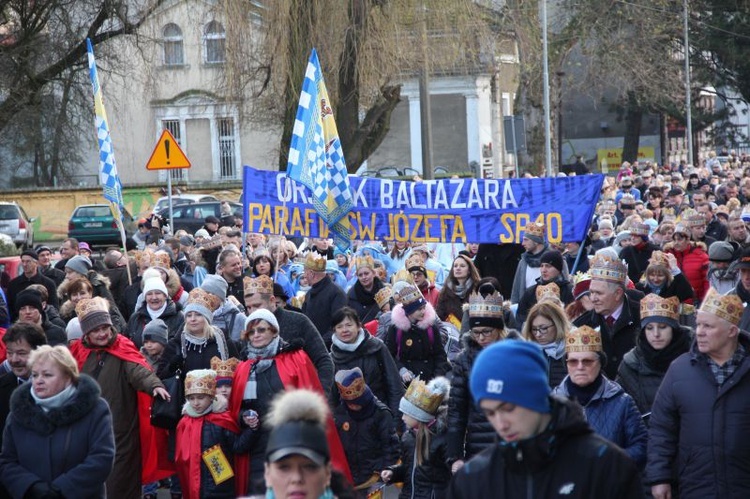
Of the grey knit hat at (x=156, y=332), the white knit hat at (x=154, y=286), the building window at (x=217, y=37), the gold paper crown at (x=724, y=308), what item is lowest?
the grey knit hat at (x=156, y=332)

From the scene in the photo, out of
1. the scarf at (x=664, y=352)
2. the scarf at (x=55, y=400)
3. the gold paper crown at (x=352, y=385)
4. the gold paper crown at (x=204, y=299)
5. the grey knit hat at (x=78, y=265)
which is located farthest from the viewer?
the grey knit hat at (x=78, y=265)

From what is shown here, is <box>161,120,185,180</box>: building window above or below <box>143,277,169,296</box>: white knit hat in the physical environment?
above

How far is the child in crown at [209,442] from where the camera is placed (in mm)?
8070

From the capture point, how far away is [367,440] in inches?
321

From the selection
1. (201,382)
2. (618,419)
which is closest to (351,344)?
(201,382)

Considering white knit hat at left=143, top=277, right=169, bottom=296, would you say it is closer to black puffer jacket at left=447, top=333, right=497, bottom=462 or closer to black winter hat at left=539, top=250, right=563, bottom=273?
black winter hat at left=539, top=250, right=563, bottom=273

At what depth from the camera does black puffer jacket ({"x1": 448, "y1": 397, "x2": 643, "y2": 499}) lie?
155 inches

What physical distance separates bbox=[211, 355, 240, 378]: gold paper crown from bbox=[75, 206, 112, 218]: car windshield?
28.3 meters

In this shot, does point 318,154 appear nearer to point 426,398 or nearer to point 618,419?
point 426,398

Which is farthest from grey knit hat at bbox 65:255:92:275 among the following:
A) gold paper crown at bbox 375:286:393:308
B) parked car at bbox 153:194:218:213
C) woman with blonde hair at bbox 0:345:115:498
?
parked car at bbox 153:194:218:213

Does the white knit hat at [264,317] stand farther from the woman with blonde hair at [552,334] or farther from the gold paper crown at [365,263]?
the gold paper crown at [365,263]

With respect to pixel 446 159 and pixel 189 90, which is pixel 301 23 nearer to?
pixel 189 90

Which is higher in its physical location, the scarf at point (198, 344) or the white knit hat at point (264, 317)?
the white knit hat at point (264, 317)

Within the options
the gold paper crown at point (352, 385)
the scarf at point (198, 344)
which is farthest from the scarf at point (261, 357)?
the scarf at point (198, 344)
